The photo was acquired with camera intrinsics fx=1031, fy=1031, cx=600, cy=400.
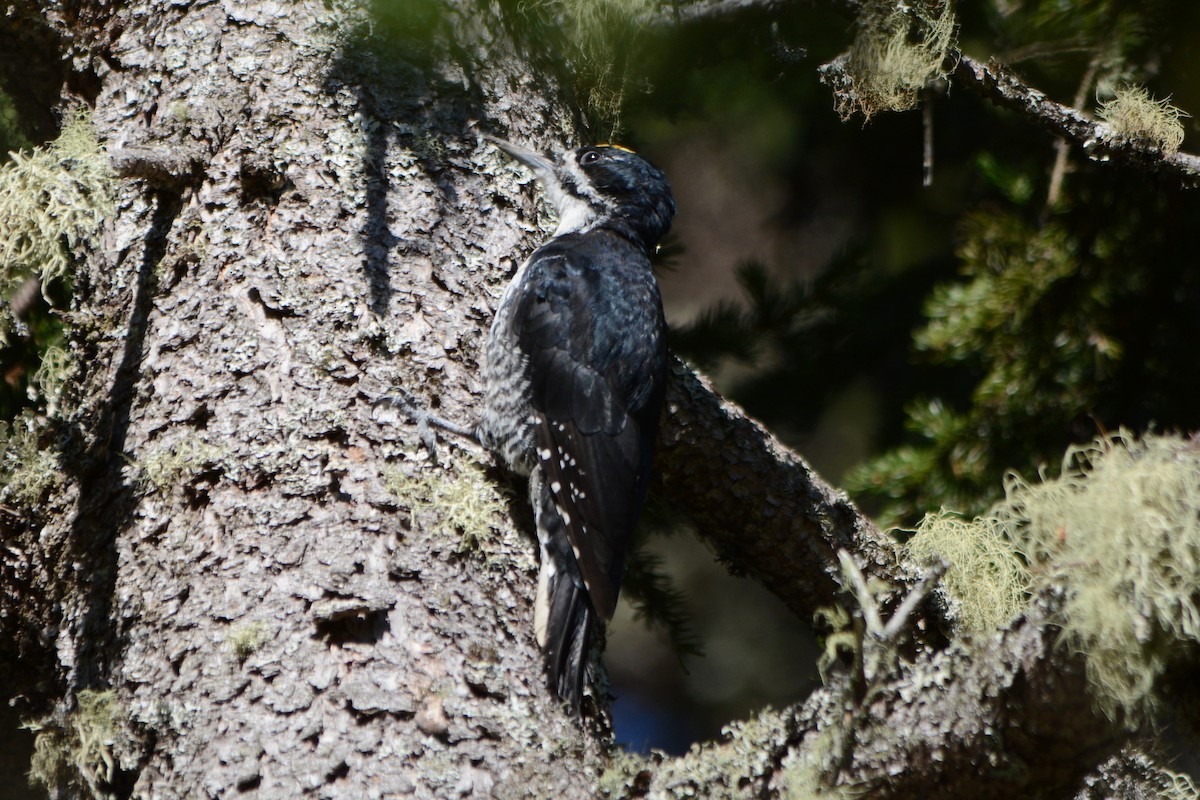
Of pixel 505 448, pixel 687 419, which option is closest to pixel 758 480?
pixel 687 419

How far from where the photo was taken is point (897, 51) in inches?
117

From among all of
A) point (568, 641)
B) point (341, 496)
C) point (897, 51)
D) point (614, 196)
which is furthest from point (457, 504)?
point (897, 51)

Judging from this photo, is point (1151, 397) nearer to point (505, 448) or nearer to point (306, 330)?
point (505, 448)

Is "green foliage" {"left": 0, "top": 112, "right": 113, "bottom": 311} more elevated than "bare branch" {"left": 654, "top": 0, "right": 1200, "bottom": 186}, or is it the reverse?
"bare branch" {"left": 654, "top": 0, "right": 1200, "bottom": 186}

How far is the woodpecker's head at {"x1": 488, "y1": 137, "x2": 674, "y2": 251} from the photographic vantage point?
323cm

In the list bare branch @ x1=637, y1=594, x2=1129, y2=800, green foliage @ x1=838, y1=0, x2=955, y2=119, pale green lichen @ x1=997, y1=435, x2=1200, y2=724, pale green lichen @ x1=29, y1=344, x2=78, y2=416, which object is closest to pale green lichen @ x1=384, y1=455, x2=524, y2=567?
bare branch @ x1=637, y1=594, x2=1129, y2=800

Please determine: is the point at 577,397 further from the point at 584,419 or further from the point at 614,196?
the point at 614,196

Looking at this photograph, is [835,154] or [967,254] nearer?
[967,254]

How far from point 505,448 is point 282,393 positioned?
1.87 feet

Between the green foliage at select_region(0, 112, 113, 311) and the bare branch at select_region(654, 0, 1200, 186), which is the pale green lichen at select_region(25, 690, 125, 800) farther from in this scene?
the bare branch at select_region(654, 0, 1200, 186)

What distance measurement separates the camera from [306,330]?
230 cm

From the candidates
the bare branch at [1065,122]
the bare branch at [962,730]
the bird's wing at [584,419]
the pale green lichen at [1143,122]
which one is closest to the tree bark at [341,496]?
the bare branch at [962,730]

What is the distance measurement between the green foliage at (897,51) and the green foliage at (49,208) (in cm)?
209

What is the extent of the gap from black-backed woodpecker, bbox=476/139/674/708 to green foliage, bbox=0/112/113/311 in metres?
1.00
